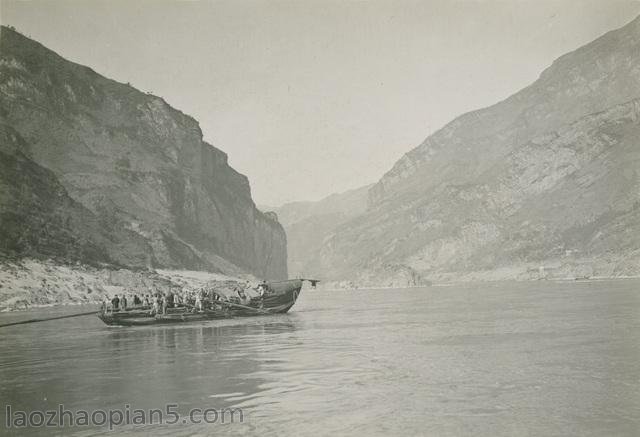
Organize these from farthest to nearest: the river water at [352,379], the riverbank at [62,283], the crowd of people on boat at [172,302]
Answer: the riverbank at [62,283], the crowd of people on boat at [172,302], the river water at [352,379]

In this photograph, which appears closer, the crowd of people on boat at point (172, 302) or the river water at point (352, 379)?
the river water at point (352, 379)

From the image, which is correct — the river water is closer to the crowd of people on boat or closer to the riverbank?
the crowd of people on boat

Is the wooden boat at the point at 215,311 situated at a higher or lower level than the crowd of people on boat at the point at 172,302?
lower

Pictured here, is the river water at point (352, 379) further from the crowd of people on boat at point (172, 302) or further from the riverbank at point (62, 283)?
the riverbank at point (62, 283)

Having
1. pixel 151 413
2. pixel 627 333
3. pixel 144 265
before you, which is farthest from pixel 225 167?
pixel 151 413

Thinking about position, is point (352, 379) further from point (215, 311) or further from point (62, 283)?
point (62, 283)

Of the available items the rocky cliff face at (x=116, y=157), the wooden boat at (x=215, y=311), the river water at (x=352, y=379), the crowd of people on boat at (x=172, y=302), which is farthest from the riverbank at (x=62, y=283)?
the river water at (x=352, y=379)

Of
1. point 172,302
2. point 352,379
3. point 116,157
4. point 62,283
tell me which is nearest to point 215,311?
point 172,302
